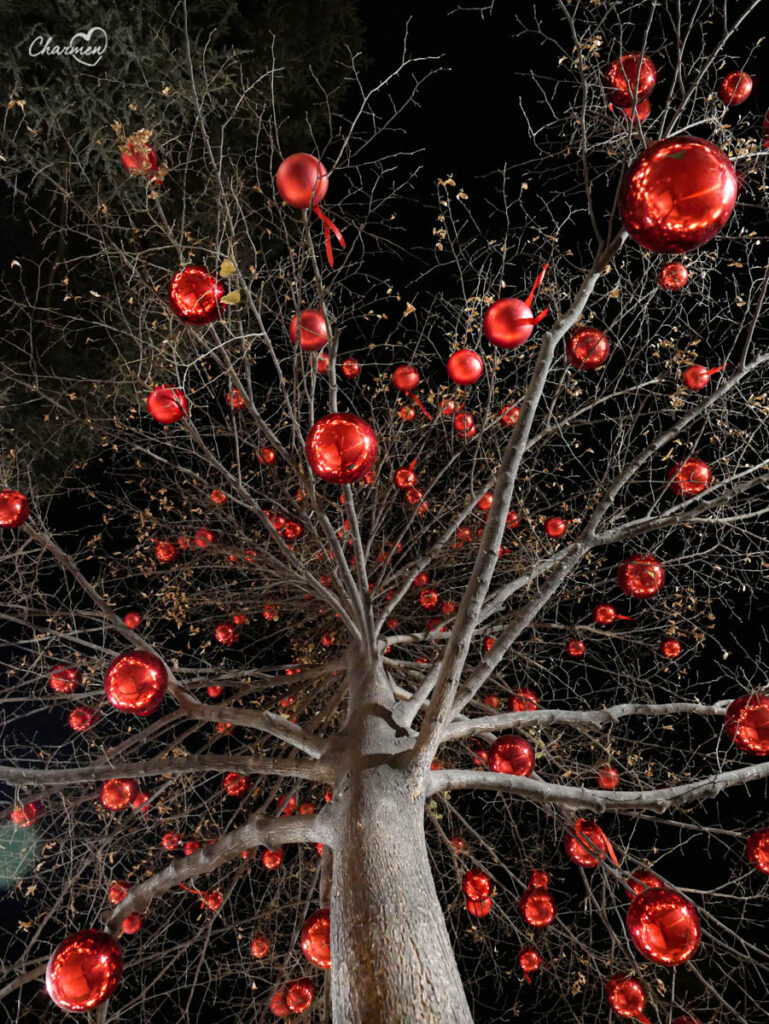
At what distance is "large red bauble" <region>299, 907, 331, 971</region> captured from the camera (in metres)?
3.39

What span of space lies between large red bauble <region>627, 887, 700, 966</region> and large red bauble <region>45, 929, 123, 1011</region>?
234 cm

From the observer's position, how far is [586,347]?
3.72 meters

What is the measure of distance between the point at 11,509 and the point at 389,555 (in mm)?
2601

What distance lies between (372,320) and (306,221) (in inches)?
164

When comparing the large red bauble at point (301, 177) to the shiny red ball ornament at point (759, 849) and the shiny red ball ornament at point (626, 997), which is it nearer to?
the shiny red ball ornament at point (759, 849)

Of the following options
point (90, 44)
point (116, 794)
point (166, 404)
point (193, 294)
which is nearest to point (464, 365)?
point (193, 294)

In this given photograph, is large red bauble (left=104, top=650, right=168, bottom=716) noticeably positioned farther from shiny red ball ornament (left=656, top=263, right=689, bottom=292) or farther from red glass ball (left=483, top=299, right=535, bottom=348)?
shiny red ball ornament (left=656, top=263, right=689, bottom=292)

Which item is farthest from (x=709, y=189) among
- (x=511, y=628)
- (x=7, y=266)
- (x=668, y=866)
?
(x=668, y=866)

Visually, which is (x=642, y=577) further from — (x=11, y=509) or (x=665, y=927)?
(x=11, y=509)

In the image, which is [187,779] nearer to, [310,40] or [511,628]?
[511,628]

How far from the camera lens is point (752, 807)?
7656mm

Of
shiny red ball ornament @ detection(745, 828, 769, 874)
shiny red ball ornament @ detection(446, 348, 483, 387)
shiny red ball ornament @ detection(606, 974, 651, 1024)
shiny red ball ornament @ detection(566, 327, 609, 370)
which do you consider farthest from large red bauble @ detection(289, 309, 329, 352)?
shiny red ball ornament @ detection(606, 974, 651, 1024)

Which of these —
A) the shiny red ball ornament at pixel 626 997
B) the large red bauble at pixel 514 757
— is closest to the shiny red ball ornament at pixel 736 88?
the large red bauble at pixel 514 757

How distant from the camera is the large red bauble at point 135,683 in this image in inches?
113
